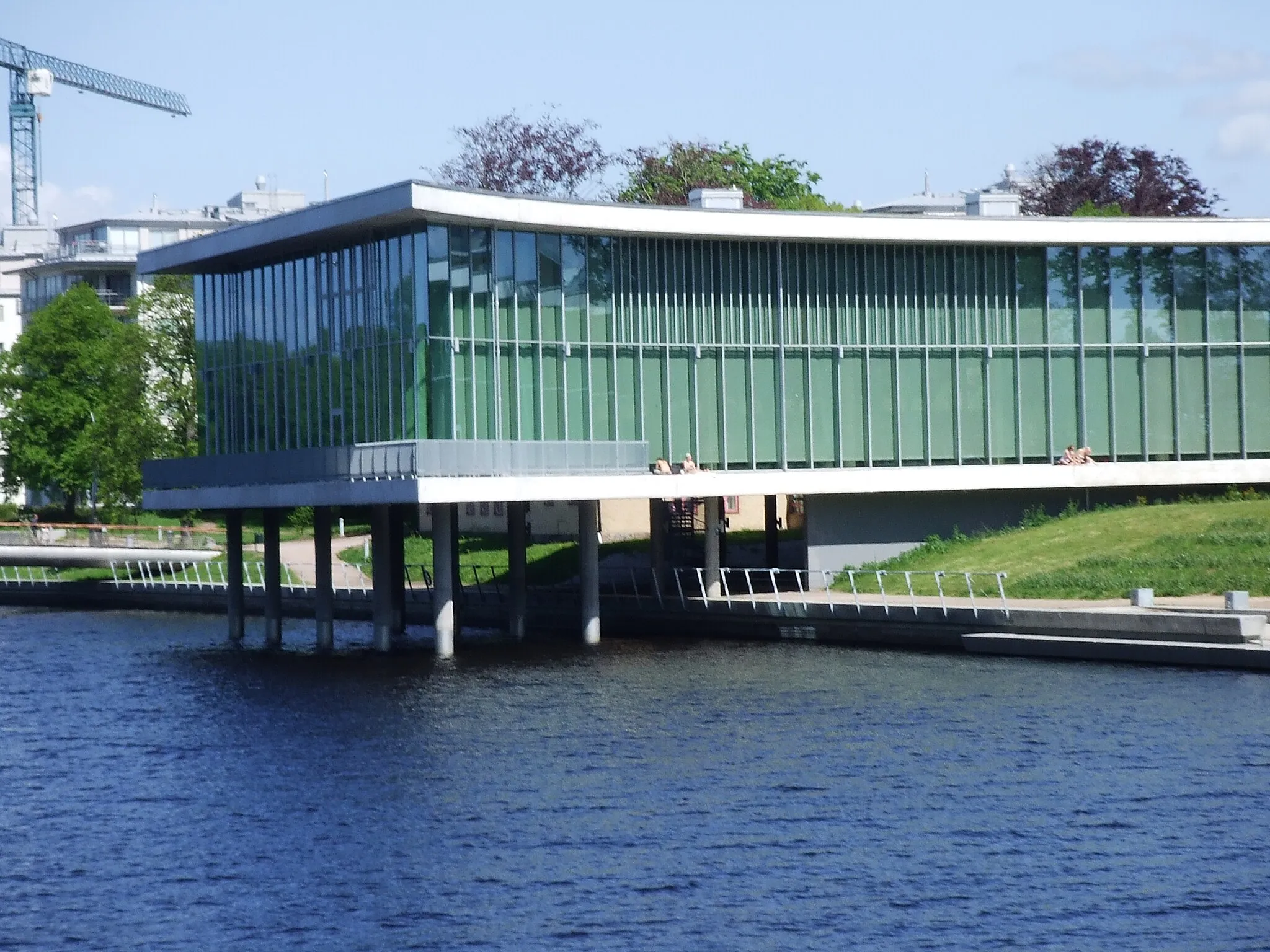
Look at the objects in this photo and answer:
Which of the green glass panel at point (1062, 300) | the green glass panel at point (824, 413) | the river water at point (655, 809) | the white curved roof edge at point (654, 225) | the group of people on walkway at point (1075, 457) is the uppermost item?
the white curved roof edge at point (654, 225)

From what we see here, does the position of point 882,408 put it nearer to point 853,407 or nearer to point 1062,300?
point 853,407

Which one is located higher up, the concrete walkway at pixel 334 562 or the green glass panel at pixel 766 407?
the green glass panel at pixel 766 407

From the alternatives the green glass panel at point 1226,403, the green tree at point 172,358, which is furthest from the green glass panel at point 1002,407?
the green tree at point 172,358

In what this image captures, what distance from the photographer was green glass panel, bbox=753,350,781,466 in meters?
55.6

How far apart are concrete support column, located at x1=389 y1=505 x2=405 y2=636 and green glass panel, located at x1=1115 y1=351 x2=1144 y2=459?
21.1m

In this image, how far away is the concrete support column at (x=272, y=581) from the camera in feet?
187

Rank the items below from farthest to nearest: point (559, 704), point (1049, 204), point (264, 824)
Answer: point (1049, 204)
point (559, 704)
point (264, 824)

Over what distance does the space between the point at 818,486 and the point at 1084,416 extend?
9.05 metres

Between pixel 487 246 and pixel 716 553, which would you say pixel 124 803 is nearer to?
pixel 487 246

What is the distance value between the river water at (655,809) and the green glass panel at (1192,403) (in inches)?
663

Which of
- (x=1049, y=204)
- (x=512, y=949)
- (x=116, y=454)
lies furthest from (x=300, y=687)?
(x=1049, y=204)

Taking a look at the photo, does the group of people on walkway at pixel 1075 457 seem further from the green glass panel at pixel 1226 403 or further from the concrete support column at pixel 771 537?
the concrete support column at pixel 771 537

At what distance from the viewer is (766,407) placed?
5566cm

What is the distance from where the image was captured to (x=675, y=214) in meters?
53.4
